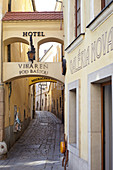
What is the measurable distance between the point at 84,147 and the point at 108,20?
2.85m

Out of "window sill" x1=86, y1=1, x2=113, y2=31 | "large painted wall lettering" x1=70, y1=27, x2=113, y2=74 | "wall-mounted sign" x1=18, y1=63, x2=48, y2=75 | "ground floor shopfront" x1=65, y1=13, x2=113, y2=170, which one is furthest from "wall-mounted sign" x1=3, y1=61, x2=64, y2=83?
"window sill" x1=86, y1=1, x2=113, y2=31

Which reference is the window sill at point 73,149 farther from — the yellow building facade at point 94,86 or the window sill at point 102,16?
the window sill at point 102,16

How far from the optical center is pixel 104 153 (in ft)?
18.3

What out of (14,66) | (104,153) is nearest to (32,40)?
(14,66)

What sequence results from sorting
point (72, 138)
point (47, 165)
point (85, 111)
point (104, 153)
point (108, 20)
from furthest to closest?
point (47, 165) < point (72, 138) < point (85, 111) < point (104, 153) < point (108, 20)

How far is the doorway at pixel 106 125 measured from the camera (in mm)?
5508

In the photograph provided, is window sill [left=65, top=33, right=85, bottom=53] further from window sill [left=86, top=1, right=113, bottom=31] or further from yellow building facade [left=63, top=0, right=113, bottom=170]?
window sill [left=86, top=1, right=113, bottom=31]

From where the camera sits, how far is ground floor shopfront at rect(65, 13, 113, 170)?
16.5 ft

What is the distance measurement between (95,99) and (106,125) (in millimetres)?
557

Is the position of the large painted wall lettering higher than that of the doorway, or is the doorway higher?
the large painted wall lettering

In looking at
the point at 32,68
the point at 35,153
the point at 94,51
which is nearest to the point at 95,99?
the point at 94,51

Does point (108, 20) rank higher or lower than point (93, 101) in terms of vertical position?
higher

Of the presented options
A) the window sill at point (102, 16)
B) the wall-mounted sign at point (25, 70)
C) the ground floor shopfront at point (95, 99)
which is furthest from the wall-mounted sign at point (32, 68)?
the window sill at point (102, 16)

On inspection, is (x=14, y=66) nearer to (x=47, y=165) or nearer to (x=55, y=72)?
(x=55, y=72)
